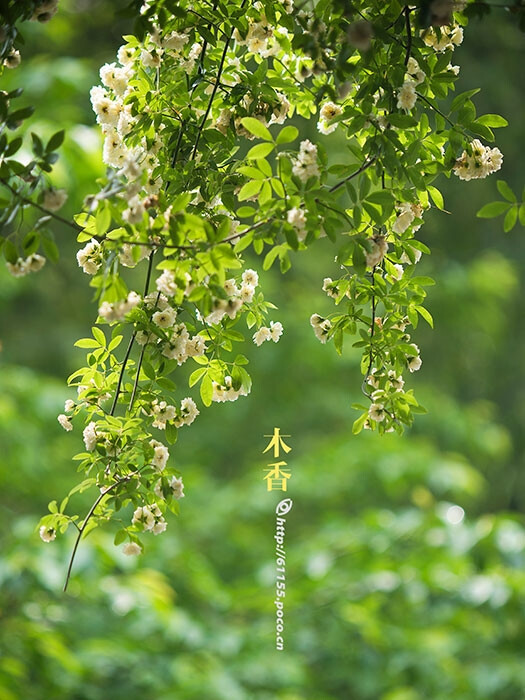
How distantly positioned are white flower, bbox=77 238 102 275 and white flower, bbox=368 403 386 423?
0.31 meters

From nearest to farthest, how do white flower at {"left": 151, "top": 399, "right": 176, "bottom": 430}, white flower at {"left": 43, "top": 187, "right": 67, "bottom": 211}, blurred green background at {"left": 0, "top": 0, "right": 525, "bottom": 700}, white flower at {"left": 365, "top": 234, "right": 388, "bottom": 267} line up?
A: 1. white flower at {"left": 43, "top": 187, "right": 67, "bottom": 211}
2. white flower at {"left": 365, "top": 234, "right": 388, "bottom": 267}
3. white flower at {"left": 151, "top": 399, "right": 176, "bottom": 430}
4. blurred green background at {"left": 0, "top": 0, "right": 525, "bottom": 700}

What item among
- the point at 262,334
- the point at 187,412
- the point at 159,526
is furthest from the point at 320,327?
the point at 159,526

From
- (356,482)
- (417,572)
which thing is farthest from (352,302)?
(356,482)

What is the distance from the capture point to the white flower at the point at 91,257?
0.77 meters

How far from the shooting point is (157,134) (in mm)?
820

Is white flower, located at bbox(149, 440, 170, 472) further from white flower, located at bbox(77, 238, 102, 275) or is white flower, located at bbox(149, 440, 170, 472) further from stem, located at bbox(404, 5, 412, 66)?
stem, located at bbox(404, 5, 412, 66)

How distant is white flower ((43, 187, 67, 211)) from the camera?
601 millimetres

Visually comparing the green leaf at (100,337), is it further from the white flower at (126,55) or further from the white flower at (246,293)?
the white flower at (126,55)

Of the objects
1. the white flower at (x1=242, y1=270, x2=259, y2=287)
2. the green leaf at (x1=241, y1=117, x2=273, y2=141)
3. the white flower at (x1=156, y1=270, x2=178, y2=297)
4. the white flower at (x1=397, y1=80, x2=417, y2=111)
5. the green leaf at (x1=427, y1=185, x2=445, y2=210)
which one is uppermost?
the white flower at (x1=397, y1=80, x2=417, y2=111)

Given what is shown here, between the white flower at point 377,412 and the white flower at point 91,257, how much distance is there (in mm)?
313

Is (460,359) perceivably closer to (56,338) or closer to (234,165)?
(56,338)

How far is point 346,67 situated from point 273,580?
1.97m

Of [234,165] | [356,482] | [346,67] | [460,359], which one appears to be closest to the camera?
[346,67]

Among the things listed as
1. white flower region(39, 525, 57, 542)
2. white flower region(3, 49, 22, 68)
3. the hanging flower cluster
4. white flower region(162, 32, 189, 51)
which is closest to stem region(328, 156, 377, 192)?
the hanging flower cluster
